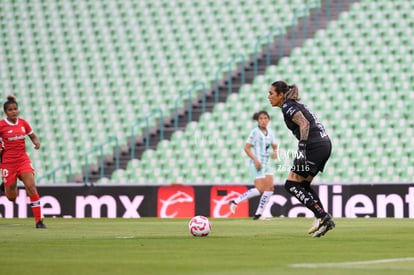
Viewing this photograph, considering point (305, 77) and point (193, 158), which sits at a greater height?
point (305, 77)

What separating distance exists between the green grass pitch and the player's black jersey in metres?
1.29

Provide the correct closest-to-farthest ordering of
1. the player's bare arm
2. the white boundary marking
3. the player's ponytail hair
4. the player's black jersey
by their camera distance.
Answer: the white boundary marking, the player's bare arm, the player's black jersey, the player's ponytail hair

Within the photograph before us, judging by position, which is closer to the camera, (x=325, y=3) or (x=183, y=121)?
(x=183, y=121)

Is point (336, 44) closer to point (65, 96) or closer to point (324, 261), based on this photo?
point (65, 96)

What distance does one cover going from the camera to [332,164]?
2450 cm

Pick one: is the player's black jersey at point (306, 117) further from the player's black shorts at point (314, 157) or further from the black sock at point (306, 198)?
the black sock at point (306, 198)

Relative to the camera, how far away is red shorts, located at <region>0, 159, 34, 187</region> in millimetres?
16297

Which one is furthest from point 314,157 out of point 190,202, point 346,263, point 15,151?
point 190,202

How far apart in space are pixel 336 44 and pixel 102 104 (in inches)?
269

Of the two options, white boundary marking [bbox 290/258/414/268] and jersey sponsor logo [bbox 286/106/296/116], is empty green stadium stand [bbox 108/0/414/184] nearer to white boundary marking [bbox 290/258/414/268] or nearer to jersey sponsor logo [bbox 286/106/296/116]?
jersey sponsor logo [bbox 286/106/296/116]

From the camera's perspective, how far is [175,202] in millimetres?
23344

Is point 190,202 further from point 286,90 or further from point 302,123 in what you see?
point 302,123

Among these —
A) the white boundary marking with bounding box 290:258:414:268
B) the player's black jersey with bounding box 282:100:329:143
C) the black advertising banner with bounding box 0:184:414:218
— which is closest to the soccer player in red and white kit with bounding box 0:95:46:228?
the player's black jersey with bounding box 282:100:329:143

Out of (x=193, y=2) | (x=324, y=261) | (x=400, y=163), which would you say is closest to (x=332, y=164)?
(x=400, y=163)
